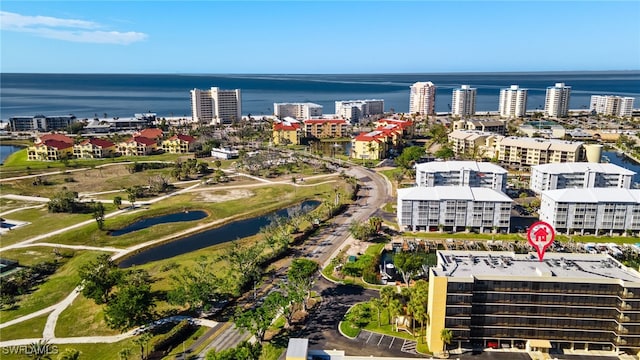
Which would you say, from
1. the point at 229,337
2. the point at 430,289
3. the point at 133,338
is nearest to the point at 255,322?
the point at 229,337

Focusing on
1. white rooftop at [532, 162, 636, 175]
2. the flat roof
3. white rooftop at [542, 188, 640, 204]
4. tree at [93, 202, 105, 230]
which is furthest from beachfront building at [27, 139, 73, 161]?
white rooftop at [532, 162, 636, 175]

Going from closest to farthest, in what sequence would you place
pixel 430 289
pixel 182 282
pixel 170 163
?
pixel 430 289, pixel 182 282, pixel 170 163

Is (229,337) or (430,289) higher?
(430,289)

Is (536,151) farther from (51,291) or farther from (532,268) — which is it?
(51,291)

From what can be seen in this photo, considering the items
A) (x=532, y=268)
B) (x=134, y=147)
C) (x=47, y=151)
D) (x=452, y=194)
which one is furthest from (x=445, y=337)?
(x=47, y=151)

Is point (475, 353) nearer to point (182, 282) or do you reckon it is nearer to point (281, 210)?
point (182, 282)

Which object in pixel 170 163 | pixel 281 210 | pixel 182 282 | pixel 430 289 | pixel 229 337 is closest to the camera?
pixel 430 289
